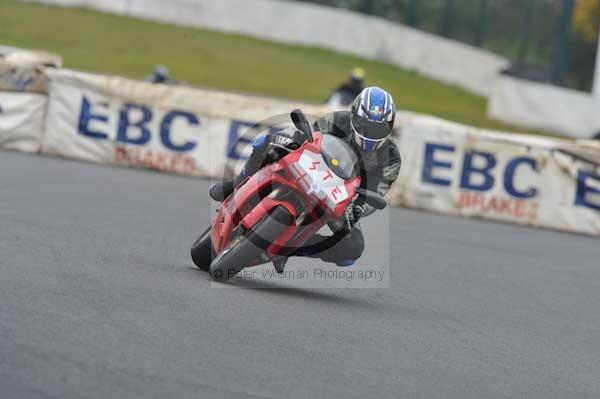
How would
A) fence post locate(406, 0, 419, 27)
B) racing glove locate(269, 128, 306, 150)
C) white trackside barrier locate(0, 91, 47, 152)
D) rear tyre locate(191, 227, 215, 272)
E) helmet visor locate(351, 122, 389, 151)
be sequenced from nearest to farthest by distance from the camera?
racing glove locate(269, 128, 306, 150) → helmet visor locate(351, 122, 389, 151) → rear tyre locate(191, 227, 215, 272) → white trackside barrier locate(0, 91, 47, 152) → fence post locate(406, 0, 419, 27)

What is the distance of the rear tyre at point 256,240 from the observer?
25.3 feet

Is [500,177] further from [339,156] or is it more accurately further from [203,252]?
[339,156]

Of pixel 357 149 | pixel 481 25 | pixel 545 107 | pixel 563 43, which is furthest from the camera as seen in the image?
pixel 481 25

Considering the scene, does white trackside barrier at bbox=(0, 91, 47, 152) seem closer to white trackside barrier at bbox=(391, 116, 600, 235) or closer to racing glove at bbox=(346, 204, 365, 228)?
white trackside barrier at bbox=(391, 116, 600, 235)

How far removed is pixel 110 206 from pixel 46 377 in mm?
→ 7294

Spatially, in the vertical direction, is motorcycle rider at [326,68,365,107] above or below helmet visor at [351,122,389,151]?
above

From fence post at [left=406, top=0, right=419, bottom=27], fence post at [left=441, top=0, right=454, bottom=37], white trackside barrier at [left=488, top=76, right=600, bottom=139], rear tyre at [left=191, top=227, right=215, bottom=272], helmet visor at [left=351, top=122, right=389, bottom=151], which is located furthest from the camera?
fence post at [left=406, top=0, right=419, bottom=27]

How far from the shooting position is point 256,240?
7.75 m

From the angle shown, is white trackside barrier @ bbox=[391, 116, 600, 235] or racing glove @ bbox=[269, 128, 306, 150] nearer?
racing glove @ bbox=[269, 128, 306, 150]

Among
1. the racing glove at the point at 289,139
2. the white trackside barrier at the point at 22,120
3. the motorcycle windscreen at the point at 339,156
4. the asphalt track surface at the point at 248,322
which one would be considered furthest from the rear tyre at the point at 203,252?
the white trackside barrier at the point at 22,120

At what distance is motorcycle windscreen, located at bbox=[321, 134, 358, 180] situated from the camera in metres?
Answer: 7.77

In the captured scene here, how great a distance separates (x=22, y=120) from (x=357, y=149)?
9.54 m

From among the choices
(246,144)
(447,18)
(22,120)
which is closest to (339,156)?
(246,144)

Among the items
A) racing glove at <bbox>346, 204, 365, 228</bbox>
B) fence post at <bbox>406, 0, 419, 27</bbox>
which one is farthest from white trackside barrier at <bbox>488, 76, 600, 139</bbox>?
racing glove at <bbox>346, 204, 365, 228</bbox>
